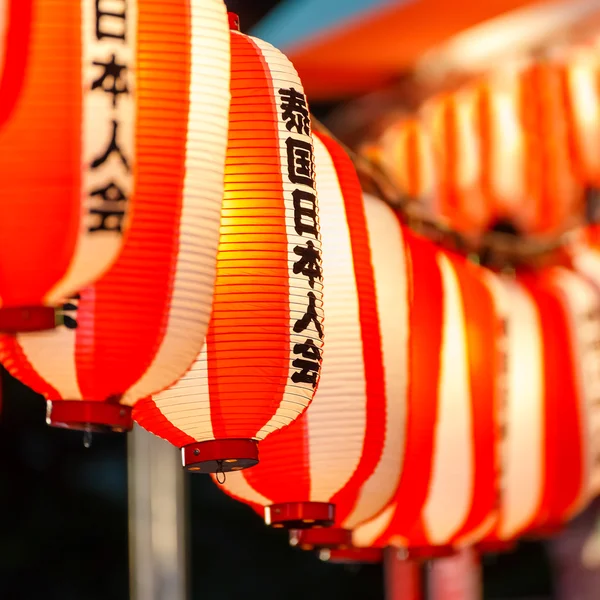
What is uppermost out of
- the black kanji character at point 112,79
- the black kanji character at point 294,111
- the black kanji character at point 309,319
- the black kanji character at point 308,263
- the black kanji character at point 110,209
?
the black kanji character at point 294,111

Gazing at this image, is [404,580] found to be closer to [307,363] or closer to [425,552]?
[425,552]

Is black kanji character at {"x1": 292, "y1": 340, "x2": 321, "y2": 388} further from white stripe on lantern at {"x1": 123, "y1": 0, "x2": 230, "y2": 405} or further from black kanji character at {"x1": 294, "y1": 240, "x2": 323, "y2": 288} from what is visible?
white stripe on lantern at {"x1": 123, "y1": 0, "x2": 230, "y2": 405}

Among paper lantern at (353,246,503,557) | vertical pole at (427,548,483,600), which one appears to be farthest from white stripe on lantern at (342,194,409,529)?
vertical pole at (427,548,483,600)

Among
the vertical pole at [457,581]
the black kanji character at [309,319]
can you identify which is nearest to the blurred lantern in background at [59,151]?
the black kanji character at [309,319]

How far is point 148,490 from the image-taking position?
382 inches

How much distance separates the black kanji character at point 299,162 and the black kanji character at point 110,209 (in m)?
0.62

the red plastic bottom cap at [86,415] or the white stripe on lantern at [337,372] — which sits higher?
the white stripe on lantern at [337,372]

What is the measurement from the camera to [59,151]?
7.51ft

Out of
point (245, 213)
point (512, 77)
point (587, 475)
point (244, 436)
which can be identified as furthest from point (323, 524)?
point (512, 77)

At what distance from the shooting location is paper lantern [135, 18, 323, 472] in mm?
2834

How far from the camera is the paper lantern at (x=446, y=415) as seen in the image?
4.41 m

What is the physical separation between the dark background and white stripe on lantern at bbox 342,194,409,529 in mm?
6488

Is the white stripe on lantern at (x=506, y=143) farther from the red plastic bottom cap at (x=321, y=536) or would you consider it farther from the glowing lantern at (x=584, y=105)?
the red plastic bottom cap at (x=321, y=536)

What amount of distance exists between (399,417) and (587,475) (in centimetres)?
219
